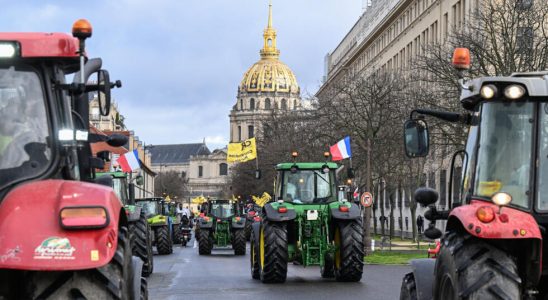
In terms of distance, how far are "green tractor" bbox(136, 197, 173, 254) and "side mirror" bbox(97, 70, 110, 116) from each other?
2924 cm

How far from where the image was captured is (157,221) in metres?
39.3

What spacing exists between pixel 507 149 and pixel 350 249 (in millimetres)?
14035

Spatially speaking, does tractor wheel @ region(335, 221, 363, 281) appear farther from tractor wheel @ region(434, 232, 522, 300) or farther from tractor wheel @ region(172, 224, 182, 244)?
tractor wheel @ region(172, 224, 182, 244)

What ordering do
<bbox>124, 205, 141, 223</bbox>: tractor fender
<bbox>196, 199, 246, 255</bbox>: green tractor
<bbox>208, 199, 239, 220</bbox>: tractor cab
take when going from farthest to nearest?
<bbox>208, 199, 239, 220</bbox>: tractor cab < <bbox>196, 199, 246, 255</bbox>: green tractor < <bbox>124, 205, 141, 223</bbox>: tractor fender

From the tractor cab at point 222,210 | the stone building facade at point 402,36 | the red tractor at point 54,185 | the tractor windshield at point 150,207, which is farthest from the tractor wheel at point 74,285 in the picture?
the stone building facade at point 402,36

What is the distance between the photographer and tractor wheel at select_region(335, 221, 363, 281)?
22459 millimetres

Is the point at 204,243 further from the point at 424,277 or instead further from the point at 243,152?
the point at 424,277

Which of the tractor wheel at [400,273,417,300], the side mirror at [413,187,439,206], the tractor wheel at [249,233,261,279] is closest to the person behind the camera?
the side mirror at [413,187,439,206]

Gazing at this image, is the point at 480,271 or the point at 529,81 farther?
the point at 529,81

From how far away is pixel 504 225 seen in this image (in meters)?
7.93

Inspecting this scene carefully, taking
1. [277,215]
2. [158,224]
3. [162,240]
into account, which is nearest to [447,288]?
[277,215]

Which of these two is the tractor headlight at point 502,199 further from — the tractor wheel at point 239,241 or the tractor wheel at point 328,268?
the tractor wheel at point 239,241

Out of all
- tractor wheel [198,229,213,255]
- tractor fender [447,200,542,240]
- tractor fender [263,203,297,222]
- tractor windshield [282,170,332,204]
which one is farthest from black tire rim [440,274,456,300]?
tractor wheel [198,229,213,255]

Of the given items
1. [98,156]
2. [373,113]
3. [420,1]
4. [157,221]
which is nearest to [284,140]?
[420,1]
